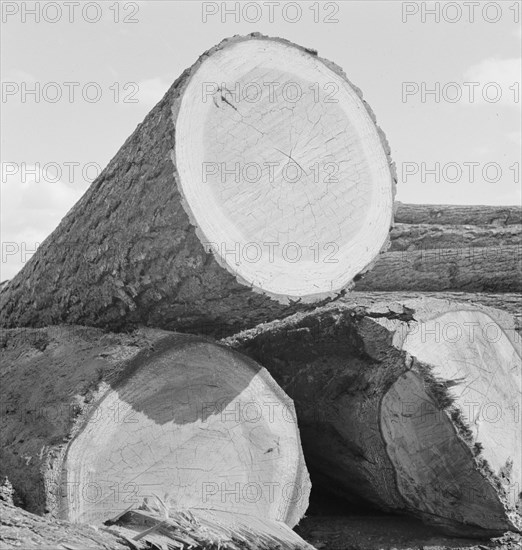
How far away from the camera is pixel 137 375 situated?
288cm

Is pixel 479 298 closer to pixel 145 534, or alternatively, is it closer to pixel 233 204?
pixel 233 204

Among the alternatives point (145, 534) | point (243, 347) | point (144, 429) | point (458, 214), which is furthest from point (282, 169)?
point (458, 214)

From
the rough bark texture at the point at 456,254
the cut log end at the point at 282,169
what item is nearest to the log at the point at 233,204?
the cut log end at the point at 282,169

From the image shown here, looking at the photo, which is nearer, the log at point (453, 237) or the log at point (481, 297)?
the log at point (481, 297)

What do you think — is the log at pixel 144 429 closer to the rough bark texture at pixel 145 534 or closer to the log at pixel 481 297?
the rough bark texture at pixel 145 534

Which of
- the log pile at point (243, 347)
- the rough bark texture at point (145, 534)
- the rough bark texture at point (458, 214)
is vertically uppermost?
the rough bark texture at point (458, 214)

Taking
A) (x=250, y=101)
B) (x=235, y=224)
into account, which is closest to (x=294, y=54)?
(x=250, y=101)

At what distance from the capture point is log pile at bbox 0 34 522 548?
9.05 ft

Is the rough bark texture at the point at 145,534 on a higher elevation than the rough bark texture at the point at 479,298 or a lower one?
lower

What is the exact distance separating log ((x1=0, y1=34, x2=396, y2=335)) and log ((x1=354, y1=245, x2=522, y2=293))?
5.11ft

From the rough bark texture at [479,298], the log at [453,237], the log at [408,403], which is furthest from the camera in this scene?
the log at [453,237]

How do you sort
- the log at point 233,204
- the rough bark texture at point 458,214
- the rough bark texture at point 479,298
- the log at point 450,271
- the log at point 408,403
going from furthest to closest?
the rough bark texture at point 458,214 → the log at point 450,271 → the rough bark texture at point 479,298 → the log at point 408,403 → the log at point 233,204

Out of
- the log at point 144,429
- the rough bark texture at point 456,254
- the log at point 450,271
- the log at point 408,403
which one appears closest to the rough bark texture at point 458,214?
the rough bark texture at point 456,254

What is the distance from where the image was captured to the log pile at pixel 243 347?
9.05ft
